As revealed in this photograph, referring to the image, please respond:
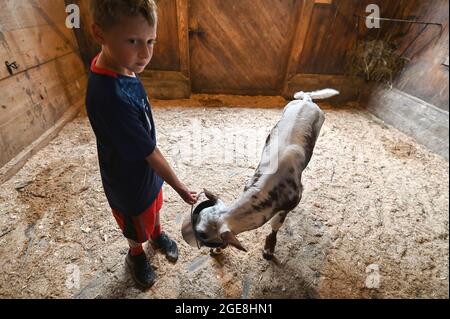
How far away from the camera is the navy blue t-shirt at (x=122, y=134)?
103cm

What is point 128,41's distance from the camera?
0.99 m

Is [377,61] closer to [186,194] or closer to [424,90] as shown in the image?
[424,90]

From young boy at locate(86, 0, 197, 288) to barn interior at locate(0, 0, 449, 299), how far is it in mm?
976

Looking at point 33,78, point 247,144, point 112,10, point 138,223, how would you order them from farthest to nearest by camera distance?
1. point 247,144
2. point 33,78
3. point 138,223
4. point 112,10

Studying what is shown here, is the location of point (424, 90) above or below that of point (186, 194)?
above

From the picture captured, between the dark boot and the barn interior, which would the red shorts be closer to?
the dark boot

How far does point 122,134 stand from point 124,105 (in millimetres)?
131

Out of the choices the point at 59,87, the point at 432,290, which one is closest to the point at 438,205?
the point at 432,290

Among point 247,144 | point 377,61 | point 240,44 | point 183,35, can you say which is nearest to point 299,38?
point 240,44

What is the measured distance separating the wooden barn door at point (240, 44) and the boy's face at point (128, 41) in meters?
3.70

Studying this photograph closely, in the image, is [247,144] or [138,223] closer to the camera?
[138,223]

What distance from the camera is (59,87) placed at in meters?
3.54

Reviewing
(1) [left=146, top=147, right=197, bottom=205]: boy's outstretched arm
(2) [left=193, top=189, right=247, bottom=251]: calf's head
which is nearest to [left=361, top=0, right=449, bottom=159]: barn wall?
(2) [left=193, top=189, right=247, bottom=251]: calf's head

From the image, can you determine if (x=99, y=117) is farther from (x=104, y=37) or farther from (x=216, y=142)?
(x=216, y=142)
